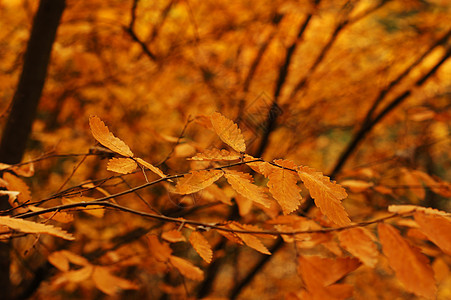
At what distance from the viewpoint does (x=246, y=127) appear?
101 cm

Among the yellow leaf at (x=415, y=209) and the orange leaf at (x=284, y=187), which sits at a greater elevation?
the orange leaf at (x=284, y=187)

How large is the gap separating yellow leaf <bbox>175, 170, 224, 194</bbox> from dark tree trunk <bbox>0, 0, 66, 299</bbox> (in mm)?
687

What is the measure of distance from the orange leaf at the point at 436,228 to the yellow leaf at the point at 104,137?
1.66 ft

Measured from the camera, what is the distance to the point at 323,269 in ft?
2.34

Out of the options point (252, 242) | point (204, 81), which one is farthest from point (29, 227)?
point (204, 81)

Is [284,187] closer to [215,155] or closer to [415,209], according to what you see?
[215,155]

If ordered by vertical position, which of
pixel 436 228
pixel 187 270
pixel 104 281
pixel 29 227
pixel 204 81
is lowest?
pixel 104 281

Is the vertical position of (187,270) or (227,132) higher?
(227,132)

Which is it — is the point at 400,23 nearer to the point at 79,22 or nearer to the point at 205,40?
the point at 205,40

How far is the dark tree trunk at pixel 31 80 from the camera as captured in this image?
962 millimetres

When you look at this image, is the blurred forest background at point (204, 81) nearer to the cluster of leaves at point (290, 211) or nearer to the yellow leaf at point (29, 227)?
the cluster of leaves at point (290, 211)

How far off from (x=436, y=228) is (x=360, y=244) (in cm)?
13

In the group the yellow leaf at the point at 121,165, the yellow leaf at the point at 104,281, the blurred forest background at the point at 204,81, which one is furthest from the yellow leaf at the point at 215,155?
the blurred forest background at the point at 204,81

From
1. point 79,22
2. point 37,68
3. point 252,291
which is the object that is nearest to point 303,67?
point 79,22
